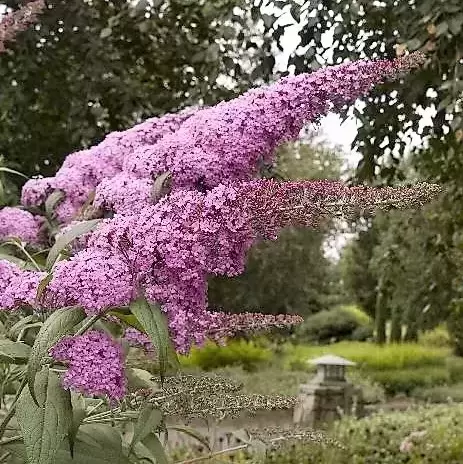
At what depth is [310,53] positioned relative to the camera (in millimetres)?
2824

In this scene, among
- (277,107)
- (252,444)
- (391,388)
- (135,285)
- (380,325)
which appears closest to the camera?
(135,285)

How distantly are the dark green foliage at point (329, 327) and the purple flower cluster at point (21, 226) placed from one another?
14.6 meters

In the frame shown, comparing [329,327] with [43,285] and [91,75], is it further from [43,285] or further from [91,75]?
[43,285]

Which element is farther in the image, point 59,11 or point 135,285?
point 59,11

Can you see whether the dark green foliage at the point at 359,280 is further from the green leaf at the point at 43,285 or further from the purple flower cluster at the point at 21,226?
the green leaf at the point at 43,285

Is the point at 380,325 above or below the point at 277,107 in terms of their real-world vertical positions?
below

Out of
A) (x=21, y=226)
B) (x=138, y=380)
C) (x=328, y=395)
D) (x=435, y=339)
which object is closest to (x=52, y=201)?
(x=21, y=226)

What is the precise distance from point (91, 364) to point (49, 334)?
0.30 ft

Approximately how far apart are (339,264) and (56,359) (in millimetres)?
19336

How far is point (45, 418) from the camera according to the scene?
3.39 ft

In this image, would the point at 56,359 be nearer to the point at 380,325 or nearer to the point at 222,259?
the point at 222,259

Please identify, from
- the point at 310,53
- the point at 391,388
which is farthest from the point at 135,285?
the point at 391,388

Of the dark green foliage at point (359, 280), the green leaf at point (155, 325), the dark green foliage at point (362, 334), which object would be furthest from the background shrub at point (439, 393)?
the green leaf at point (155, 325)

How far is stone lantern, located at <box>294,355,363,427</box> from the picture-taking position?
7672 mm
